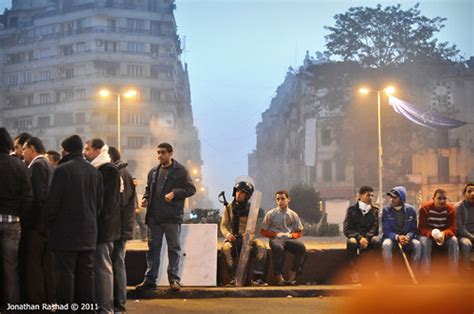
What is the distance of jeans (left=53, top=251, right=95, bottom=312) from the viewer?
6891 millimetres

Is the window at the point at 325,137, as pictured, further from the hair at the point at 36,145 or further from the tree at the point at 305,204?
the hair at the point at 36,145

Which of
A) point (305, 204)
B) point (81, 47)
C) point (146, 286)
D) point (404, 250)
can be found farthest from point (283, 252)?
point (81, 47)

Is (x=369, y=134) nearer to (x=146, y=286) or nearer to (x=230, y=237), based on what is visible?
(x=230, y=237)

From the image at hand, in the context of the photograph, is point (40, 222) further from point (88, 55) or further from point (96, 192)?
point (88, 55)

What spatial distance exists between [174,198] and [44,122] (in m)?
80.0

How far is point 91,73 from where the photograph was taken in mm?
84938

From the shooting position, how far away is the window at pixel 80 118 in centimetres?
8378

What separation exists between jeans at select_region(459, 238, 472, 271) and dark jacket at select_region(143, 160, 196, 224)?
425 centimetres

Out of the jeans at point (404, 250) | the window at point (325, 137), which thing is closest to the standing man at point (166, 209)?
the jeans at point (404, 250)

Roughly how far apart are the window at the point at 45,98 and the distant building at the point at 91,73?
4.9 inches

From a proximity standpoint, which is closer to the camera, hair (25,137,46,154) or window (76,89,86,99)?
hair (25,137,46,154)

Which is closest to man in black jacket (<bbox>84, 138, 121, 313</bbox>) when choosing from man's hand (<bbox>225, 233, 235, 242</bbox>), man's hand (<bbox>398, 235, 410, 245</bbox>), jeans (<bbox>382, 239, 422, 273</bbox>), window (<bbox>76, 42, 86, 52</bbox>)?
man's hand (<bbox>225, 233, 235, 242</bbox>)

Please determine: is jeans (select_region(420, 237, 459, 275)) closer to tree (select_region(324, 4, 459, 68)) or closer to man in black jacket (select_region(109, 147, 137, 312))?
man in black jacket (select_region(109, 147, 137, 312))

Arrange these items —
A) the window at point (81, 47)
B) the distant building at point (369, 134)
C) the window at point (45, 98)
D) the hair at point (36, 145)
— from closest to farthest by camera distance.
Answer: the hair at point (36, 145) → the distant building at point (369, 134) → the window at point (81, 47) → the window at point (45, 98)
